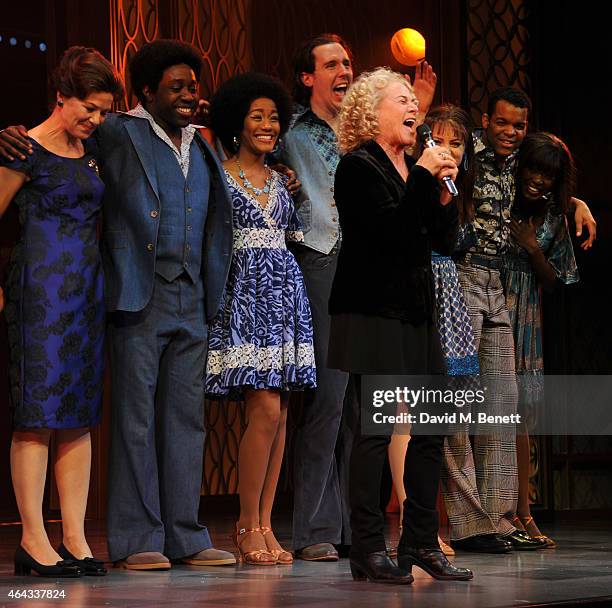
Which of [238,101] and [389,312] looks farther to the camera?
[238,101]

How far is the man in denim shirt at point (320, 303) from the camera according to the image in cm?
423

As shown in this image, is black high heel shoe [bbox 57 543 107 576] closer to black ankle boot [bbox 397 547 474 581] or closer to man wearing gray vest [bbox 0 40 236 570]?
man wearing gray vest [bbox 0 40 236 570]

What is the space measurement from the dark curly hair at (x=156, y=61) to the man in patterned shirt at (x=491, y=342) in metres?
1.16

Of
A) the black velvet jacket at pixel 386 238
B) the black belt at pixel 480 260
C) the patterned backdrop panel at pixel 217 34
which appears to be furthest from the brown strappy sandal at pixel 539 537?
the patterned backdrop panel at pixel 217 34

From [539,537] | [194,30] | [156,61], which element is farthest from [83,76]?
[194,30]

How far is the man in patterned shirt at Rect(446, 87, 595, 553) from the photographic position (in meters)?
4.50

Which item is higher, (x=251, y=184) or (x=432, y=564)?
(x=251, y=184)

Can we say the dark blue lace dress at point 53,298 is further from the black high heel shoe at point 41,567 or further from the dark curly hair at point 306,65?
the dark curly hair at point 306,65

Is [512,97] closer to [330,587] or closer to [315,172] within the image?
[315,172]

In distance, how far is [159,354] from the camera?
3.94 m

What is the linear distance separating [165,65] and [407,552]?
170 centimetres

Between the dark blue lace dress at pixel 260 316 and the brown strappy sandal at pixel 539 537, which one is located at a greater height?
the dark blue lace dress at pixel 260 316

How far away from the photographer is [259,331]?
4.07 meters

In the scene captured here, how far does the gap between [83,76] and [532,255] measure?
1878mm
